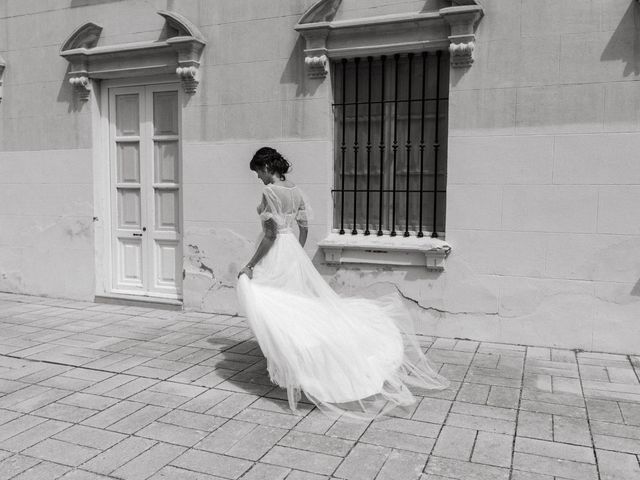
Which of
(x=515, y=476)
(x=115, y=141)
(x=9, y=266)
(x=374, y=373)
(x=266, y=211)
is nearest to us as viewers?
(x=515, y=476)

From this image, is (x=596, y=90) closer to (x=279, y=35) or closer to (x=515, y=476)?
(x=279, y=35)

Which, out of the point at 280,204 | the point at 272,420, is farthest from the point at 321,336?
the point at 280,204

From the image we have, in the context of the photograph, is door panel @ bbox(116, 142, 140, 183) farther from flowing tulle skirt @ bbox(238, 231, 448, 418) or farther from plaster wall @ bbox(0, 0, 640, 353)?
flowing tulle skirt @ bbox(238, 231, 448, 418)

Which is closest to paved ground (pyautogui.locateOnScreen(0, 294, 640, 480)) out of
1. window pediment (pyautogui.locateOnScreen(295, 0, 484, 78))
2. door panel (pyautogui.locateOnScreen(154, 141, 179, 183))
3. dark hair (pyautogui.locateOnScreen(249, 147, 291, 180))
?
dark hair (pyautogui.locateOnScreen(249, 147, 291, 180))

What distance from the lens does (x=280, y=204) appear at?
451 centimetres

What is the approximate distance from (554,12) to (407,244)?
2.48m

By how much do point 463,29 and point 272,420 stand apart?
387 centimetres

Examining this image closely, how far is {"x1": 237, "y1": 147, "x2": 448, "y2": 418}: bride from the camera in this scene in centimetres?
396

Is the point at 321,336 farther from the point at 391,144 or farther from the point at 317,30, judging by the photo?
the point at 317,30

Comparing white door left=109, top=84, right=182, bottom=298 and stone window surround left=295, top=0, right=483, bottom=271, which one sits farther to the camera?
white door left=109, top=84, right=182, bottom=298

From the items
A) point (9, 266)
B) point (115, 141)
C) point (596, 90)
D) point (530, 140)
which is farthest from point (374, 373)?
point (9, 266)

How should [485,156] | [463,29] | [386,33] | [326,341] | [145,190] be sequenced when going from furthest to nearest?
[145,190] → [386,33] → [485,156] → [463,29] → [326,341]

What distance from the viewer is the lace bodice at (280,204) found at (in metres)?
4.49

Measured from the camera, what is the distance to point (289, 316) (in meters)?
4.08
